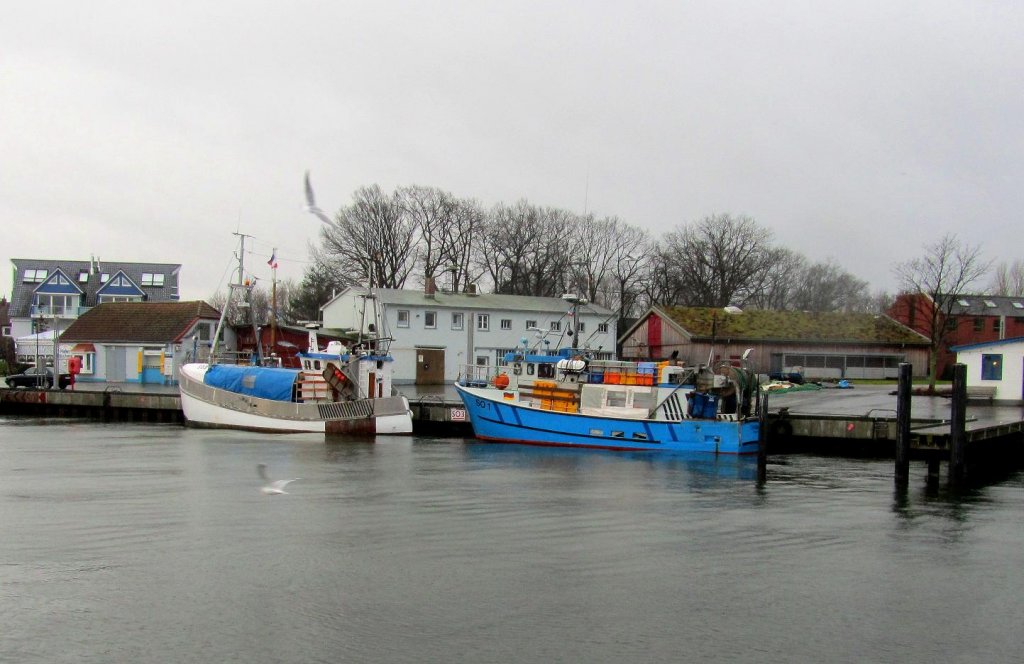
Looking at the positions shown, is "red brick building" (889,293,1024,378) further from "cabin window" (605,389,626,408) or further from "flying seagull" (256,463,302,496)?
"flying seagull" (256,463,302,496)

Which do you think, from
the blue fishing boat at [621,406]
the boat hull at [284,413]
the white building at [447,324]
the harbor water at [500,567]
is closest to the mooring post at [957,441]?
the harbor water at [500,567]

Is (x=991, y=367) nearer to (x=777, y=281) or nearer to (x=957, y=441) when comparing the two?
(x=957, y=441)

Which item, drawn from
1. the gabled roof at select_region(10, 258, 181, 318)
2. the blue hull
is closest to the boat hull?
the blue hull

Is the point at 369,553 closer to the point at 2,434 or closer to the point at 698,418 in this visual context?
the point at 698,418

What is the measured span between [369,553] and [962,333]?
194 ft

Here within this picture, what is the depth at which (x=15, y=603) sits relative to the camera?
40.7ft

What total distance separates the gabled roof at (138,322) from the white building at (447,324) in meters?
9.30

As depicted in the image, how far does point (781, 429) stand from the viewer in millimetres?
30641

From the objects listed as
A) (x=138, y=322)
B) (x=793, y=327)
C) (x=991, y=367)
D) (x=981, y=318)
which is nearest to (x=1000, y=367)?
(x=991, y=367)

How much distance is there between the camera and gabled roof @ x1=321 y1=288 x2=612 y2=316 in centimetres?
5712

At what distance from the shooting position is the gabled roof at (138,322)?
178 ft

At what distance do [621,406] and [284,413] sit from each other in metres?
12.6

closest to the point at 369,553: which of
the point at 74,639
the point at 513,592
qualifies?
the point at 513,592

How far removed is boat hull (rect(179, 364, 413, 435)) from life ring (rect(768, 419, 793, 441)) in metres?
12.5
